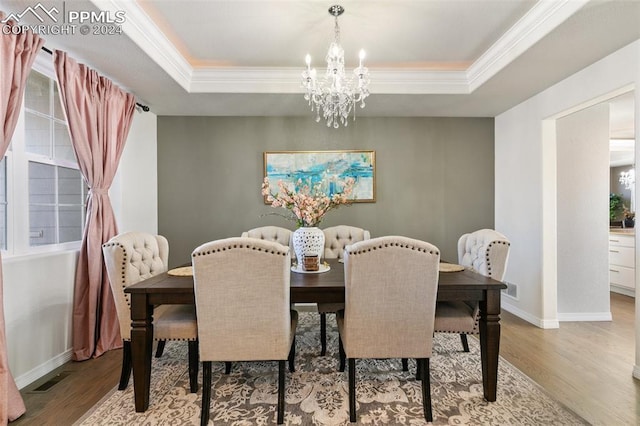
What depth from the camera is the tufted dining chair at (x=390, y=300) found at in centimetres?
166

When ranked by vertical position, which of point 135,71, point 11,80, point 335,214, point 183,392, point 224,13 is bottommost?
point 183,392

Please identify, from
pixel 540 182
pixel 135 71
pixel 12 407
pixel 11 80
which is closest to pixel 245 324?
pixel 12 407

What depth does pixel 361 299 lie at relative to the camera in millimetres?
1713

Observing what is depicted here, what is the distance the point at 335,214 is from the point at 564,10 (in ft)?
8.72

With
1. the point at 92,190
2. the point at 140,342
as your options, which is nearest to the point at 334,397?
the point at 140,342

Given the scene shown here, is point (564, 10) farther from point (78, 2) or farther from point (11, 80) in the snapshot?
point (11, 80)

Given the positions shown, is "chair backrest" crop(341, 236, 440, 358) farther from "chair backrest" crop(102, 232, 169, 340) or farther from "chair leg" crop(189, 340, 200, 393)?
"chair backrest" crop(102, 232, 169, 340)

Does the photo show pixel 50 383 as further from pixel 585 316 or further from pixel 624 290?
pixel 624 290

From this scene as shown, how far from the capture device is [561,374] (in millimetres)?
2238

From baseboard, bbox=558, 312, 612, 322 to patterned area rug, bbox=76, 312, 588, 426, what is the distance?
149 centimetres

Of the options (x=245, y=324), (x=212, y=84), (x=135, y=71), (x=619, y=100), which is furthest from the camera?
(x=619, y=100)

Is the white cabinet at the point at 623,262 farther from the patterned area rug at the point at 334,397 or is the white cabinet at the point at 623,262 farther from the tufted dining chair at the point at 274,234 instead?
the tufted dining chair at the point at 274,234

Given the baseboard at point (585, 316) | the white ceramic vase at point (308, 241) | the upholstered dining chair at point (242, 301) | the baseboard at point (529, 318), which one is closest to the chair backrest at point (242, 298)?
the upholstered dining chair at point (242, 301)

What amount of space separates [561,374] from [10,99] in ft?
13.0
